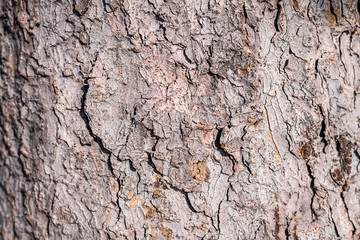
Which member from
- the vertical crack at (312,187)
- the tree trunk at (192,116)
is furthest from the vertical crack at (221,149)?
the vertical crack at (312,187)

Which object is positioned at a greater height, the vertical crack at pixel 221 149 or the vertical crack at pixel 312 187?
the vertical crack at pixel 221 149

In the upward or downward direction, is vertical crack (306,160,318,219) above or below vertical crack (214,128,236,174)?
below

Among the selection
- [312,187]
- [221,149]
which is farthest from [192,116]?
[312,187]

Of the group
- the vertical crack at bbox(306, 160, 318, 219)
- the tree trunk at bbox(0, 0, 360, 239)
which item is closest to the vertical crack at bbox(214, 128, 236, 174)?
the tree trunk at bbox(0, 0, 360, 239)

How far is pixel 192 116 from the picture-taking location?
0.97m

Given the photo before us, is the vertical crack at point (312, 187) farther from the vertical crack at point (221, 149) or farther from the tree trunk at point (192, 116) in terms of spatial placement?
the vertical crack at point (221, 149)

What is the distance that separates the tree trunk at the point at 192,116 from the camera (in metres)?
0.95

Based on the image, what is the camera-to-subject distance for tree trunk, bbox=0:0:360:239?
95 centimetres

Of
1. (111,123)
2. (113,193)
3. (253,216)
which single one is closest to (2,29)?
(111,123)

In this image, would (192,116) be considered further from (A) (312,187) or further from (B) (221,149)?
(A) (312,187)

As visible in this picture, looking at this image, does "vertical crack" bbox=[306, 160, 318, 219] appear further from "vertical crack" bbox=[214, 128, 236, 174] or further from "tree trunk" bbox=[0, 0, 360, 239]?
"vertical crack" bbox=[214, 128, 236, 174]

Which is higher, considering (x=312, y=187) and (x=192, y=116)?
(x=192, y=116)

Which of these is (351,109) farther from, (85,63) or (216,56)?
(85,63)

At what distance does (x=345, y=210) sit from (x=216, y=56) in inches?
26.0
